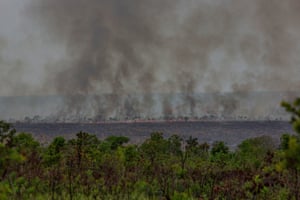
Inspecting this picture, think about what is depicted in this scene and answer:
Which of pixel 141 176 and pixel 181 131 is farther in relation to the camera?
pixel 181 131

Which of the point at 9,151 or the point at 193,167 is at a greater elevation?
→ the point at 9,151

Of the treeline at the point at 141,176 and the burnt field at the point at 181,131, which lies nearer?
the treeline at the point at 141,176

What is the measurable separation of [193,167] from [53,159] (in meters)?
4.20

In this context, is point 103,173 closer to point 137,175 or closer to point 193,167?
point 137,175

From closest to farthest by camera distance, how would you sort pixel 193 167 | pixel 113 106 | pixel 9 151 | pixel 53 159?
pixel 9 151 < pixel 53 159 < pixel 193 167 < pixel 113 106

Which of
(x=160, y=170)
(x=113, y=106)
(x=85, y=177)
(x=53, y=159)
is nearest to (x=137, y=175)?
(x=160, y=170)

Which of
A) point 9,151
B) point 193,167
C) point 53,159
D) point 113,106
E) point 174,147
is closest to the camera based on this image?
point 9,151

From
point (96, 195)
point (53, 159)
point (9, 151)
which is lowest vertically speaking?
point (96, 195)

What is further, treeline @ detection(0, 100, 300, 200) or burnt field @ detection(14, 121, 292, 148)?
burnt field @ detection(14, 121, 292, 148)

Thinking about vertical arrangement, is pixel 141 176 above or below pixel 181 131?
below

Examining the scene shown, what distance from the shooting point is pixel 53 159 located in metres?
10.9

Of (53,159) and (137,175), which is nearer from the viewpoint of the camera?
(53,159)

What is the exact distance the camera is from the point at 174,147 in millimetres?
15555

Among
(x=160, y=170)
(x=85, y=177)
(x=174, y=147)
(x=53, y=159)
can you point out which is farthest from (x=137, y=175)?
(x=174, y=147)
